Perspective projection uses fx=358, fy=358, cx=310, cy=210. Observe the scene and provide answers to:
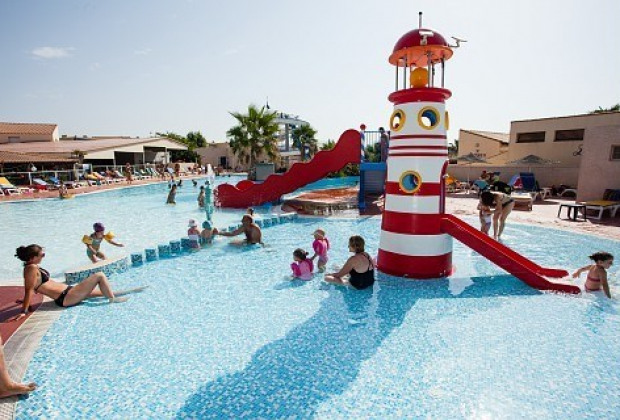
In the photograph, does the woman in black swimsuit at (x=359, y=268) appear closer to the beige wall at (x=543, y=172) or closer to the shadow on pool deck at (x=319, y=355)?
the shadow on pool deck at (x=319, y=355)

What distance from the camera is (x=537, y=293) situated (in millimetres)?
6441

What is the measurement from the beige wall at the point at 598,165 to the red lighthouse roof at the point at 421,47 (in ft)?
35.0

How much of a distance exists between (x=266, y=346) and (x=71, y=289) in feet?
11.5

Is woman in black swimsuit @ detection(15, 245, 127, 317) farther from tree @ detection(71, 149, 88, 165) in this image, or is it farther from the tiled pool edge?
tree @ detection(71, 149, 88, 165)

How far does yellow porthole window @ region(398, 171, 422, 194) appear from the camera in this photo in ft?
21.9

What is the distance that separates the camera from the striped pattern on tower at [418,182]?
659 centimetres

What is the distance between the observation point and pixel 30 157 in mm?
27484

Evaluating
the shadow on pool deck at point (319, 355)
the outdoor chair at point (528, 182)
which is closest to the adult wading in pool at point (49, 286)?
the shadow on pool deck at point (319, 355)

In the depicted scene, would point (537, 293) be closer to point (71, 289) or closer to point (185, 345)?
point (185, 345)

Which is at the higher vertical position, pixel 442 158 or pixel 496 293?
pixel 442 158

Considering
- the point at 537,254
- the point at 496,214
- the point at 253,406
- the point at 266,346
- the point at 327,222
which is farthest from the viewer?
the point at 327,222

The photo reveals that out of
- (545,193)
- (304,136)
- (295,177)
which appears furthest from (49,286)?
(304,136)

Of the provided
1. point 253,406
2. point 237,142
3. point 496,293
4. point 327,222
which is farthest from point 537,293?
point 237,142

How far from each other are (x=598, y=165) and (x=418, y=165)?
1160 cm
